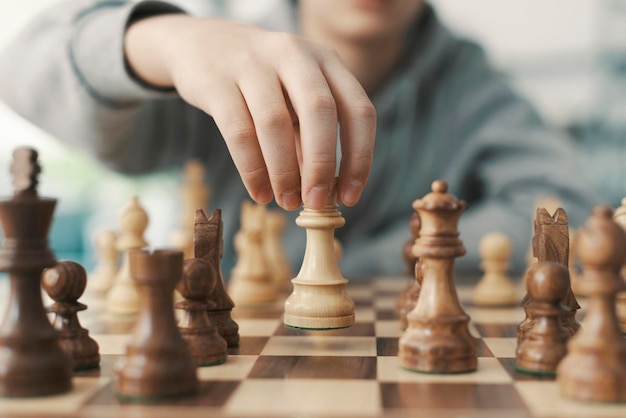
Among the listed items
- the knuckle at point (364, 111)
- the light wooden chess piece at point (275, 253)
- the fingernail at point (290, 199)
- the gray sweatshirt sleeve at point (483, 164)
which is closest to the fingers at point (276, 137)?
the fingernail at point (290, 199)

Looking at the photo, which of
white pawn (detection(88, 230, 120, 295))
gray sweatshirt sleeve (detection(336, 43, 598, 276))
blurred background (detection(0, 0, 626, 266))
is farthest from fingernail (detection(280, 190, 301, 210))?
blurred background (detection(0, 0, 626, 266))

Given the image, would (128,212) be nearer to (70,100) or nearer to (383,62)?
(70,100)

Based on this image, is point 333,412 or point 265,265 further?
point 265,265

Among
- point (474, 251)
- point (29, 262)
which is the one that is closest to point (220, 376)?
point (29, 262)

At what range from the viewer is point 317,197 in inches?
41.6

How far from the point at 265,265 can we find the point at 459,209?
0.79 m

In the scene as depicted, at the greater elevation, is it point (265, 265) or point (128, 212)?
point (128, 212)

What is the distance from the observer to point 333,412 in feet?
2.41

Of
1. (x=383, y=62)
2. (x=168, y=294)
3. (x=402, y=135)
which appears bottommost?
(x=168, y=294)

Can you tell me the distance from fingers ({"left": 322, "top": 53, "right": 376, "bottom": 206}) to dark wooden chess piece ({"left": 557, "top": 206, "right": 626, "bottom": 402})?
40 centimetres

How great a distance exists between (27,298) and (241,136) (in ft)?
1.49

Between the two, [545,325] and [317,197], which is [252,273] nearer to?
[317,197]

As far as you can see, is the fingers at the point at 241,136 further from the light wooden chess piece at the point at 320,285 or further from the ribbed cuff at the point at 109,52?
the ribbed cuff at the point at 109,52

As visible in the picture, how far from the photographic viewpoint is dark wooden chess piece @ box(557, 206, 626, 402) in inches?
29.4
